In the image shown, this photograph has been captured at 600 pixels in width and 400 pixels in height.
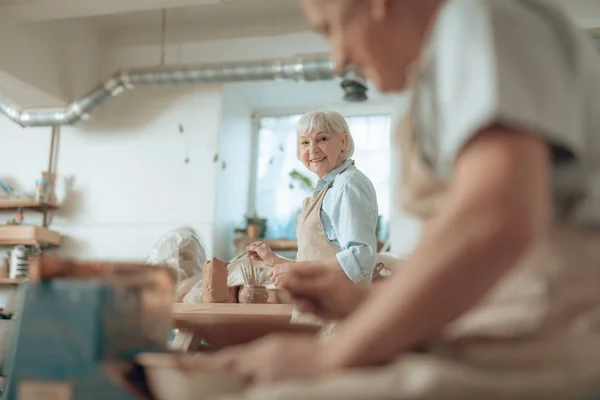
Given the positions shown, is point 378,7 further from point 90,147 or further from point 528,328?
point 90,147

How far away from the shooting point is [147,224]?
19.1 feet

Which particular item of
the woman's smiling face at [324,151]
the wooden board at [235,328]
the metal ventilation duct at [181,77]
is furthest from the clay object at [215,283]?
the metal ventilation duct at [181,77]

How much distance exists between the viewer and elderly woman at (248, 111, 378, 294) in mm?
2377

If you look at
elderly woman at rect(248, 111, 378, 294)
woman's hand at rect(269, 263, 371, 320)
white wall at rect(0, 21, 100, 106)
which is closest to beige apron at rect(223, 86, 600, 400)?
woman's hand at rect(269, 263, 371, 320)

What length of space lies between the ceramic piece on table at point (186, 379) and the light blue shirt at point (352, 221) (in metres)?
1.68

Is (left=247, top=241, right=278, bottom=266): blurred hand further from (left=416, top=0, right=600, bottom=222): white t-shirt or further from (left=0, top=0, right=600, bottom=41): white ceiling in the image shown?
(left=0, top=0, right=600, bottom=41): white ceiling

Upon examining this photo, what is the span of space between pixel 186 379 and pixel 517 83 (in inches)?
16.9

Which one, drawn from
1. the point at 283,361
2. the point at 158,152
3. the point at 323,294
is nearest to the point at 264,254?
the point at 323,294

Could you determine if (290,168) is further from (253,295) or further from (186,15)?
(253,295)

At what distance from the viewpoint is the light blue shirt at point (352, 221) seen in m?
2.36

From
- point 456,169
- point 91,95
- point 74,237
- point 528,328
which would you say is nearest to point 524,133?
point 456,169

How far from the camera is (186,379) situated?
2.19ft

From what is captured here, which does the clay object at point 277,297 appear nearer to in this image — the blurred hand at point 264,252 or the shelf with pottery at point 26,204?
the blurred hand at point 264,252

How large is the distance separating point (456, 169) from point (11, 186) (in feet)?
20.5
